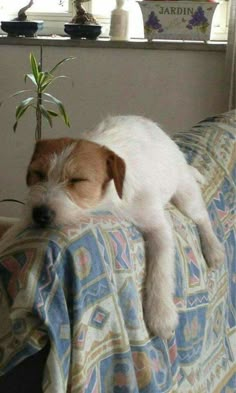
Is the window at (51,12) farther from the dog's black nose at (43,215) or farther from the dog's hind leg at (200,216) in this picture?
the dog's black nose at (43,215)

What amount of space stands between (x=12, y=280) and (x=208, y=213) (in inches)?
34.5

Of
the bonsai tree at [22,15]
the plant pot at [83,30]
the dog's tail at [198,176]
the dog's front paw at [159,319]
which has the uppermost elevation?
the bonsai tree at [22,15]

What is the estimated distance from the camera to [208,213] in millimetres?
1898

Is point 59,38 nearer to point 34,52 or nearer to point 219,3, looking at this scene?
point 34,52

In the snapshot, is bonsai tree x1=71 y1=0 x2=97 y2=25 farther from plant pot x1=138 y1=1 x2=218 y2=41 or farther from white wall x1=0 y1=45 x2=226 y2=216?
plant pot x1=138 y1=1 x2=218 y2=41

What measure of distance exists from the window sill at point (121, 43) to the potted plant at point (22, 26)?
0.03 metres

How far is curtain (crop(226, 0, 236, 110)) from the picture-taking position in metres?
3.21

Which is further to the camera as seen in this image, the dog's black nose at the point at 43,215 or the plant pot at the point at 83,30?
the plant pot at the point at 83,30

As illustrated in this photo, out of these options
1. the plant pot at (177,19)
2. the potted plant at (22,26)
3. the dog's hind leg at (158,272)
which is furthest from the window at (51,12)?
the dog's hind leg at (158,272)

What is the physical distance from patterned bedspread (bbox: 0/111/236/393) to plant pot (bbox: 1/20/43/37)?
6.62 ft

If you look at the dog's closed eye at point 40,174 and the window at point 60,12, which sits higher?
the window at point 60,12

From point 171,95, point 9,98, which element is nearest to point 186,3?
point 171,95

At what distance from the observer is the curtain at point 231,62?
3215mm

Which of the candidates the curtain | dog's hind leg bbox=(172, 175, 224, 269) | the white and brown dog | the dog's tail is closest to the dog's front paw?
the white and brown dog
